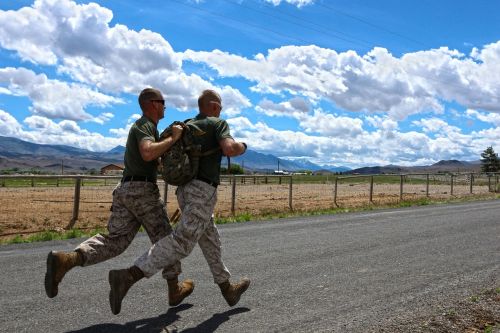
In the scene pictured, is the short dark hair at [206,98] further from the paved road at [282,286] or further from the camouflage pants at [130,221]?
the paved road at [282,286]

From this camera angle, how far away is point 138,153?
461 cm

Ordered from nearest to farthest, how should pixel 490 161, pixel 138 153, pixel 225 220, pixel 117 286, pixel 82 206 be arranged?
pixel 117 286, pixel 138 153, pixel 225 220, pixel 82 206, pixel 490 161

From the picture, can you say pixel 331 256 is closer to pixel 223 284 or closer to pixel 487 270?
pixel 487 270

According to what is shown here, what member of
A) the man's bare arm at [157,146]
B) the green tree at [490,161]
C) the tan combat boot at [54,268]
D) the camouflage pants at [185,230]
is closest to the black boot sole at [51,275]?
the tan combat boot at [54,268]

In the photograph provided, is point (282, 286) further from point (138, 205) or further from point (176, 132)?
point (176, 132)

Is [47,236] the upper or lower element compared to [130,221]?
lower

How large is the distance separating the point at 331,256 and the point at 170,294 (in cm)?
375

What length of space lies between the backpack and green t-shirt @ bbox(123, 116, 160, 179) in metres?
0.16

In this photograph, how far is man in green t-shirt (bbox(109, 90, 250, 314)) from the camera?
168 inches

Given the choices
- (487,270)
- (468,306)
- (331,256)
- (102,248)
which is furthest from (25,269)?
(487,270)

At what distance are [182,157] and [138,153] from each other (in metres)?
0.47

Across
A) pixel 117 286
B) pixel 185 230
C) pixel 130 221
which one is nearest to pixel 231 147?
pixel 185 230

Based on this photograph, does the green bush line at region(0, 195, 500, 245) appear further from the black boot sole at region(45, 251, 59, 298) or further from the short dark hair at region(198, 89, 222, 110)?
the short dark hair at region(198, 89, 222, 110)

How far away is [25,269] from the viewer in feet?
22.4
